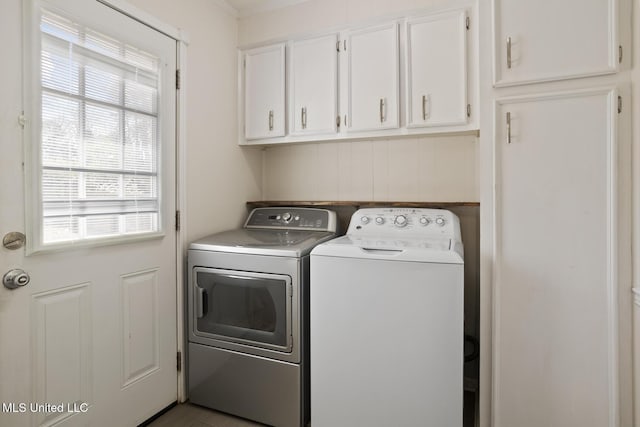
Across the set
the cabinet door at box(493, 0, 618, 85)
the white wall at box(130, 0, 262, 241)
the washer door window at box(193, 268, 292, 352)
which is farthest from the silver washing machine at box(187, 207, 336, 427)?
the cabinet door at box(493, 0, 618, 85)

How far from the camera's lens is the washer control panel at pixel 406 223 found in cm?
186

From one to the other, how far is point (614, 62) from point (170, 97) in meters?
2.00

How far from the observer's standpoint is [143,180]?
66.9 inches

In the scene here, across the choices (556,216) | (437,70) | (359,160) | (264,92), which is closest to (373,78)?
(437,70)

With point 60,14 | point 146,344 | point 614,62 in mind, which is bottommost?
point 146,344

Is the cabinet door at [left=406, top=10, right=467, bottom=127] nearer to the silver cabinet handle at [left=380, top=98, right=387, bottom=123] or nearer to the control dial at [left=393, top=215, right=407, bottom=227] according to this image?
the silver cabinet handle at [left=380, top=98, right=387, bottom=123]

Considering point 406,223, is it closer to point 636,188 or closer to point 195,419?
point 636,188

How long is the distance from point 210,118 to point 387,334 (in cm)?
161

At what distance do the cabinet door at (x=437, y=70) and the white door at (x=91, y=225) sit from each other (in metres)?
1.32

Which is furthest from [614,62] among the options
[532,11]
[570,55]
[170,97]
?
[170,97]

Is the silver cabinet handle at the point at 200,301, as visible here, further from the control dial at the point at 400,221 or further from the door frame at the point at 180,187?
the control dial at the point at 400,221

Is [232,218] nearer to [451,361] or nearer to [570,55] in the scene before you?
[451,361]

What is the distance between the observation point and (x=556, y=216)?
1384 mm

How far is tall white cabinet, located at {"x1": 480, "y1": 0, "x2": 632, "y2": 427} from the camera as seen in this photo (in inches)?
51.6
